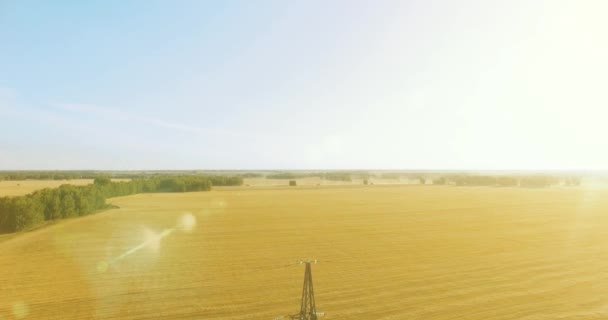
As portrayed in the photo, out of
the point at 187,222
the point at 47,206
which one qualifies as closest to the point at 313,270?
the point at 187,222

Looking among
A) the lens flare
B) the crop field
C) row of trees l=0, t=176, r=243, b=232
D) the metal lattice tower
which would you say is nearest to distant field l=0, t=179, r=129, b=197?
row of trees l=0, t=176, r=243, b=232

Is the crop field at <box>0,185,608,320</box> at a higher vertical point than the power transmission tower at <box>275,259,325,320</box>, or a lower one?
lower

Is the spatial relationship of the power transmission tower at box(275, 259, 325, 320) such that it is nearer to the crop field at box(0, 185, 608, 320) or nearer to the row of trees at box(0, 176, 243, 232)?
the crop field at box(0, 185, 608, 320)

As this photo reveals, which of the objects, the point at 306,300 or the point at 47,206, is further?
the point at 47,206

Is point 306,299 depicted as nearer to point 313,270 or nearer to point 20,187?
point 313,270

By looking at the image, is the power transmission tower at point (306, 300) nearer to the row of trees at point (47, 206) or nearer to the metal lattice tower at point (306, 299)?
the metal lattice tower at point (306, 299)

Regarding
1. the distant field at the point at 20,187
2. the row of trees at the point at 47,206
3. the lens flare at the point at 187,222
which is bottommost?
the lens flare at the point at 187,222

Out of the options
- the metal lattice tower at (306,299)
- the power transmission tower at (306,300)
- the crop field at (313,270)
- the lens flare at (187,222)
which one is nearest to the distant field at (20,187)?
the lens flare at (187,222)

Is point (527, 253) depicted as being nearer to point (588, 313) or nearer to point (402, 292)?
point (588, 313)
